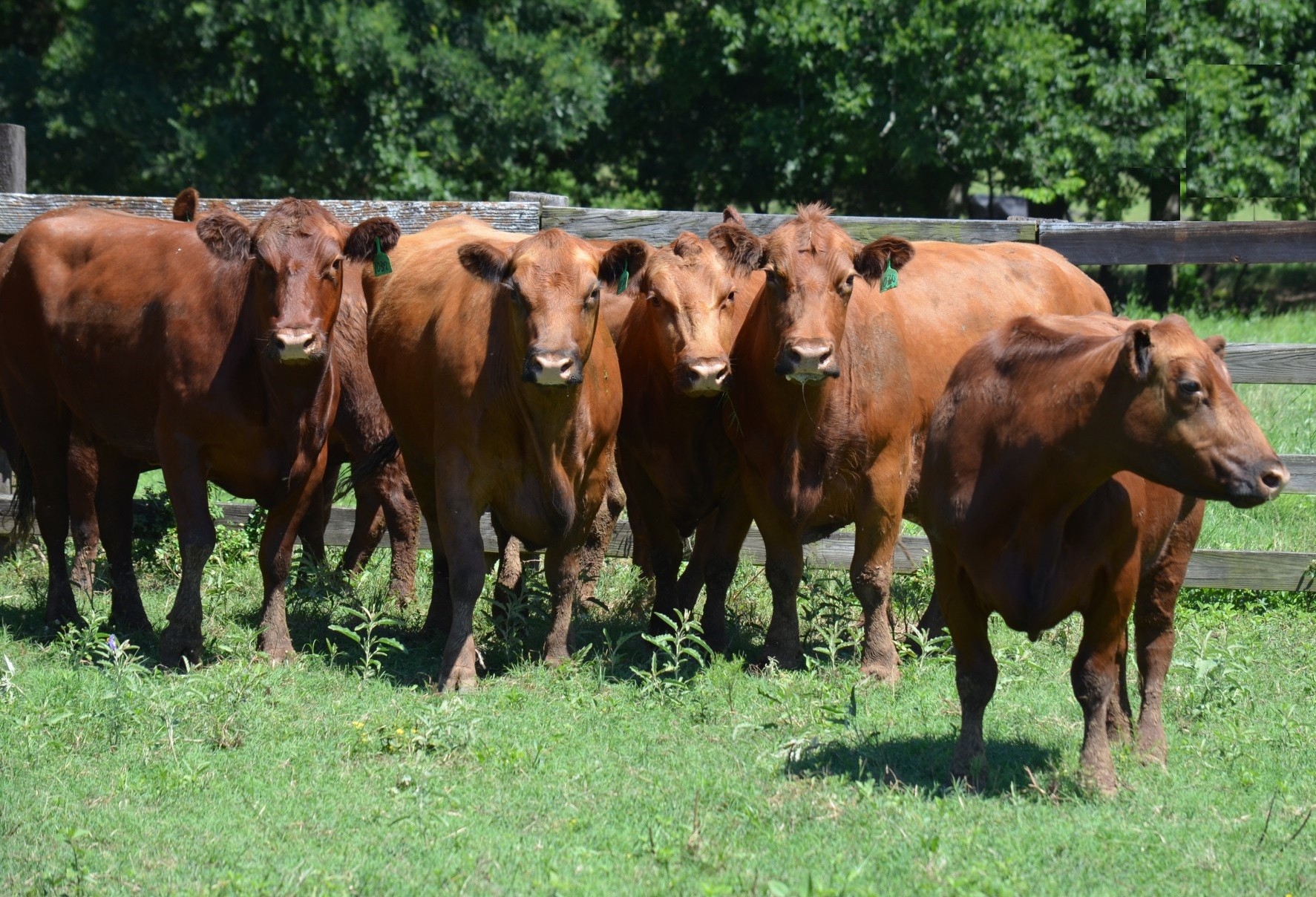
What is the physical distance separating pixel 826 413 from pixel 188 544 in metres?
3.24

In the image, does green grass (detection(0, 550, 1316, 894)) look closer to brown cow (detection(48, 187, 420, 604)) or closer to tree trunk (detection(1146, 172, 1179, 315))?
brown cow (detection(48, 187, 420, 604))

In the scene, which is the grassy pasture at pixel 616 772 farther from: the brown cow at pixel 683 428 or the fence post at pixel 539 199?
the fence post at pixel 539 199

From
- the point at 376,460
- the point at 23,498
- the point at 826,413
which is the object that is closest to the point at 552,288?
the point at 826,413

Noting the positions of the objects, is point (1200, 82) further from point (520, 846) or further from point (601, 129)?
point (520, 846)

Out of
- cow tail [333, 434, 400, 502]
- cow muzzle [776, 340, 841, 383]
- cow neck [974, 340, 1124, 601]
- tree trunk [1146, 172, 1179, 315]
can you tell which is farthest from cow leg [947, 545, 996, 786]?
tree trunk [1146, 172, 1179, 315]

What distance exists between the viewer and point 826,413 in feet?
23.3

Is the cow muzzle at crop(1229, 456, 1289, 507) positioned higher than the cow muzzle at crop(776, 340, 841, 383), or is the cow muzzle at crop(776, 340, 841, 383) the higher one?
the cow muzzle at crop(1229, 456, 1289, 507)

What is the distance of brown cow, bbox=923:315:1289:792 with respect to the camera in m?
4.77

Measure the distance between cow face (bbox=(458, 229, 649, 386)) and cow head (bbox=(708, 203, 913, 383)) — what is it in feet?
1.96

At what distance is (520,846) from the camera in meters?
4.70

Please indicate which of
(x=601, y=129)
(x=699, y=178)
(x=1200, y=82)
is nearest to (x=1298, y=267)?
(x=1200, y=82)

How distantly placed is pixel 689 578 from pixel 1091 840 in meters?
3.44

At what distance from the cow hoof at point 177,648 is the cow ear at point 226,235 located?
1864mm

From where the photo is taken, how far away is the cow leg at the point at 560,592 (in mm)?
7191
